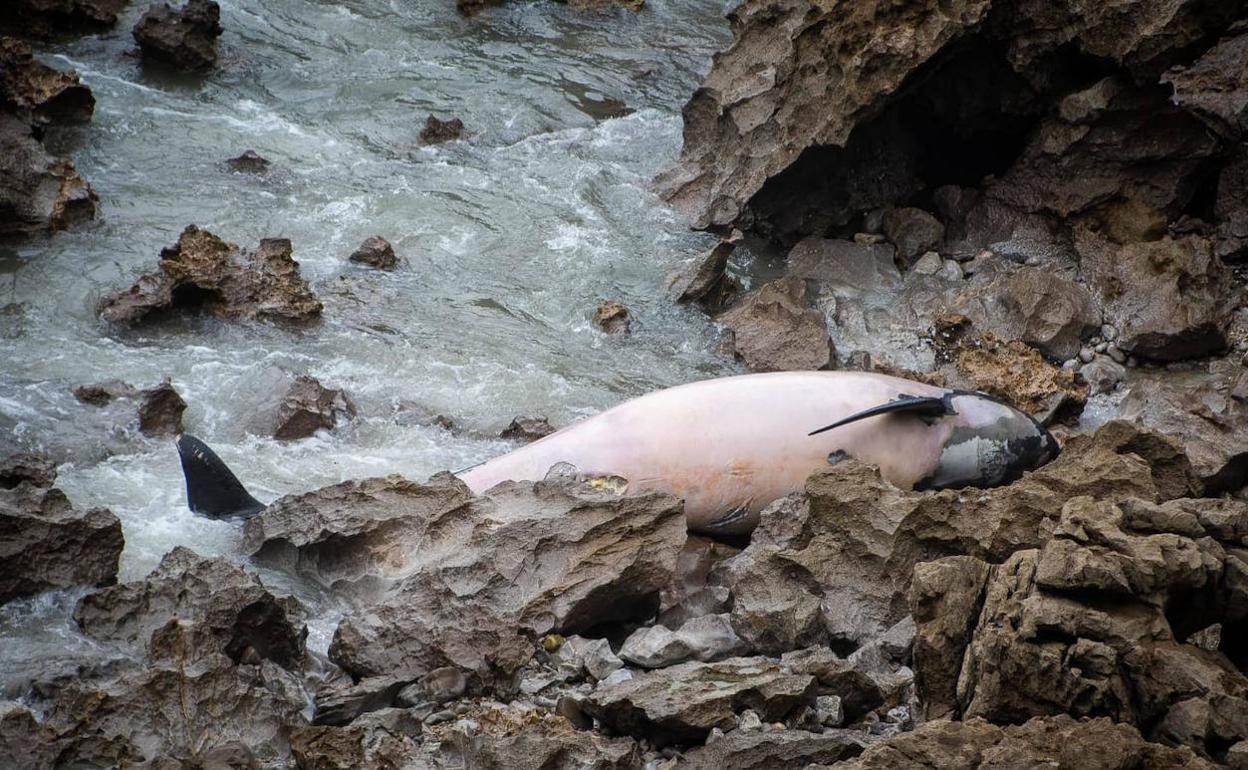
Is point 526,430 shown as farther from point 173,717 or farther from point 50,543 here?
point 173,717

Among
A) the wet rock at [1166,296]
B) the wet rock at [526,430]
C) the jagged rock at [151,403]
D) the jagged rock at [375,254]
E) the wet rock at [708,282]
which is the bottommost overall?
the jagged rock at [151,403]

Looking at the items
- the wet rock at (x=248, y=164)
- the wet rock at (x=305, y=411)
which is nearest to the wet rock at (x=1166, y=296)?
the wet rock at (x=305, y=411)

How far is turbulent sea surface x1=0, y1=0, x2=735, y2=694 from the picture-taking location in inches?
266

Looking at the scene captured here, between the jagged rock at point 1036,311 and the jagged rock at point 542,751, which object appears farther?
the jagged rock at point 1036,311

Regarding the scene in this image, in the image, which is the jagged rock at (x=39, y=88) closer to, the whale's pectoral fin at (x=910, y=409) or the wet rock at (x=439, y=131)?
the wet rock at (x=439, y=131)

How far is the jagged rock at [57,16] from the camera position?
11375mm

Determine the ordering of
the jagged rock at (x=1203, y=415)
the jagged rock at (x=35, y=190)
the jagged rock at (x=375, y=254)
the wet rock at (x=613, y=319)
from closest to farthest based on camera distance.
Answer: the jagged rock at (x=1203, y=415), the wet rock at (x=613, y=319), the jagged rock at (x=35, y=190), the jagged rock at (x=375, y=254)

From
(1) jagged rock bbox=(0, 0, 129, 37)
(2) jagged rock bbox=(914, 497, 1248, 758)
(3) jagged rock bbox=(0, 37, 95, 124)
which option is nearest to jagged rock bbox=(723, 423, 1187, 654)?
(2) jagged rock bbox=(914, 497, 1248, 758)

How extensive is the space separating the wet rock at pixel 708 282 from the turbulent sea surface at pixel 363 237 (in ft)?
0.54

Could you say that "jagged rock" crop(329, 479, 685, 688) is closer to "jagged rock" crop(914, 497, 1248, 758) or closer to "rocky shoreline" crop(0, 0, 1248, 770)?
"rocky shoreline" crop(0, 0, 1248, 770)

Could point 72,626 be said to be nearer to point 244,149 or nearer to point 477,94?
point 244,149

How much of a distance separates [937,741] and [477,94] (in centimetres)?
899

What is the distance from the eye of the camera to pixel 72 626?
513 cm

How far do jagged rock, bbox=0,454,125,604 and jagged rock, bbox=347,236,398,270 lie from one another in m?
3.56
